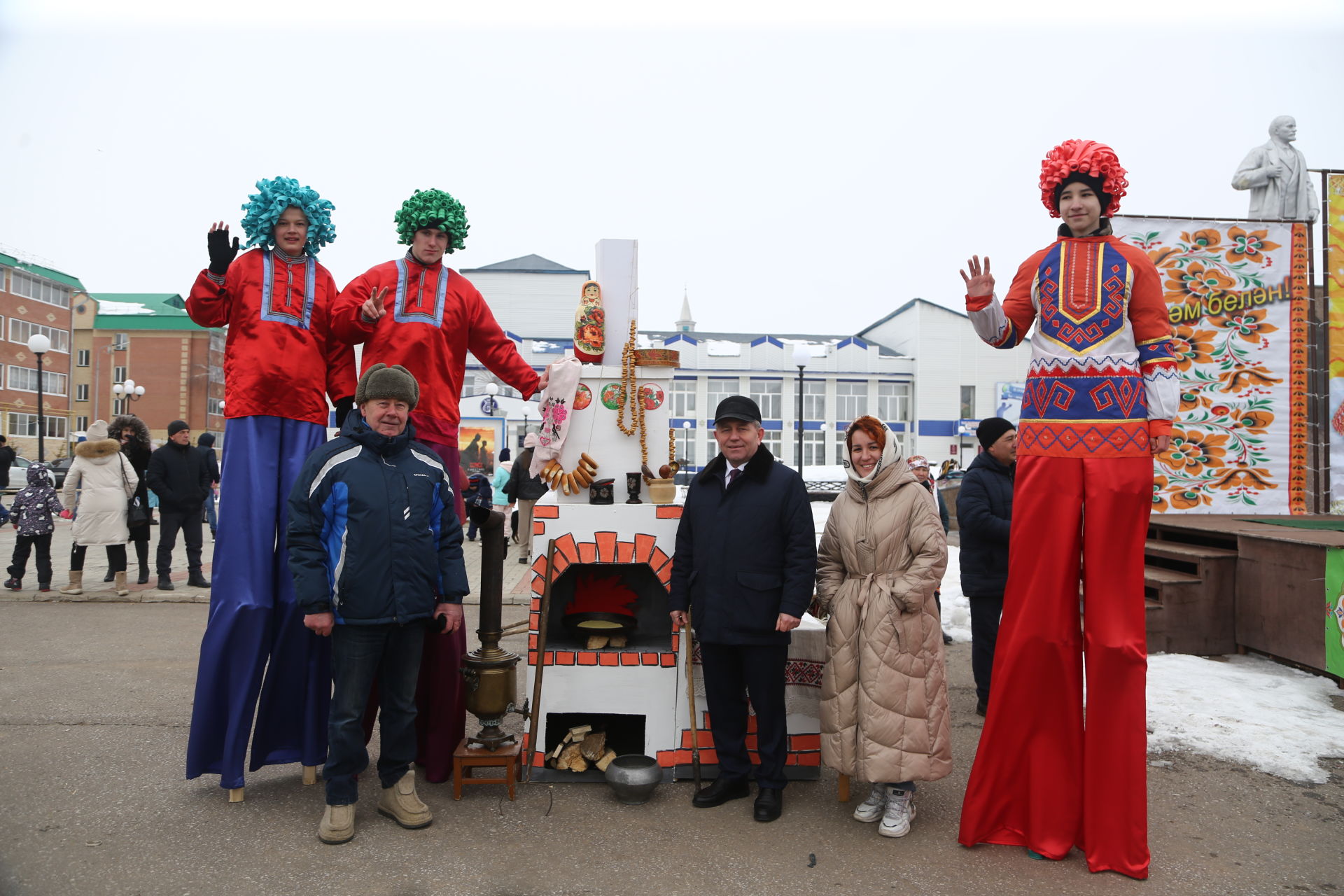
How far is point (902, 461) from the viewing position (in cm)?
387

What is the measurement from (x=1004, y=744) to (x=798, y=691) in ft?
3.33

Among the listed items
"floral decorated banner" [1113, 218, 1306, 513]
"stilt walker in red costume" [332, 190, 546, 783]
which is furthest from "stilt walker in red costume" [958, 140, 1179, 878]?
"floral decorated banner" [1113, 218, 1306, 513]

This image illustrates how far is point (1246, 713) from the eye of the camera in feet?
16.5

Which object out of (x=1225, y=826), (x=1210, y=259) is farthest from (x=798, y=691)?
(x=1210, y=259)

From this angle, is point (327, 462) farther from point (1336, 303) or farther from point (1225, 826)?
point (1336, 303)

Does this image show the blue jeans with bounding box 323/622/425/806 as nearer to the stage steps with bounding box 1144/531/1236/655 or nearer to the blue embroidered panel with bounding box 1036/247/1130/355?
the blue embroidered panel with bounding box 1036/247/1130/355

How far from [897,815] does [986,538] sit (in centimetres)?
209

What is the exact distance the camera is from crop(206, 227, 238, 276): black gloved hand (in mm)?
3752

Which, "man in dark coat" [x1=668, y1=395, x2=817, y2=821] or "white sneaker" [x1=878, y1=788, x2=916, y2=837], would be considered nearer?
"white sneaker" [x1=878, y1=788, x2=916, y2=837]

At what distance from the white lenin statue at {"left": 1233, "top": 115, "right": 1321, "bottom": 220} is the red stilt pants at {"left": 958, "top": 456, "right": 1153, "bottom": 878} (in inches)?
251

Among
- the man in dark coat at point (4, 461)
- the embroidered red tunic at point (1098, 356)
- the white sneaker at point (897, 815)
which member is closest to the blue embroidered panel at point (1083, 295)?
the embroidered red tunic at point (1098, 356)

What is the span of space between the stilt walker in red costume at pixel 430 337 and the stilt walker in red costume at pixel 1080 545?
2.23 m

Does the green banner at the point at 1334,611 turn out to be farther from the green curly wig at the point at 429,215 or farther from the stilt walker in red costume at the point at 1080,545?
the green curly wig at the point at 429,215

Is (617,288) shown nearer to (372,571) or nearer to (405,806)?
(372,571)
